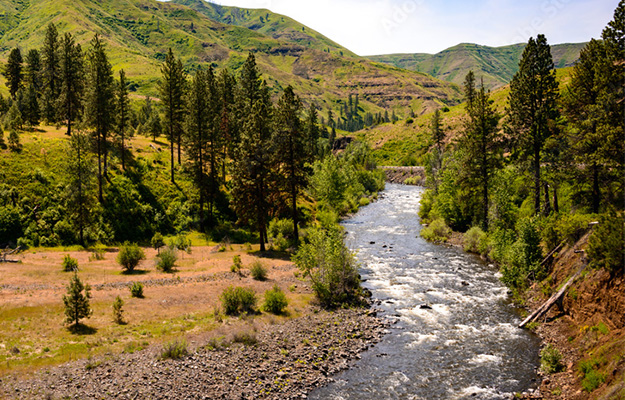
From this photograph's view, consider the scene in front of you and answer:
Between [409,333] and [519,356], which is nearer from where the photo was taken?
[519,356]

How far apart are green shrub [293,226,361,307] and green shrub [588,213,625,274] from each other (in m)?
15.8

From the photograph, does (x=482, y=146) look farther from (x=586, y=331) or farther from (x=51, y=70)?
Result: (x=51, y=70)

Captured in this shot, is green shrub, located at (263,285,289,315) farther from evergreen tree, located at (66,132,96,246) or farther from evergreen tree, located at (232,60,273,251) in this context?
evergreen tree, located at (66,132,96,246)

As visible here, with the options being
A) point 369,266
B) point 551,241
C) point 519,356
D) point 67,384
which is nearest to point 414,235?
point 369,266

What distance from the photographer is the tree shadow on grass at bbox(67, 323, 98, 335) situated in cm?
2088

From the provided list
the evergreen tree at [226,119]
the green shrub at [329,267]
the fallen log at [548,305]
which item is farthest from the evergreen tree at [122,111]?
the fallen log at [548,305]

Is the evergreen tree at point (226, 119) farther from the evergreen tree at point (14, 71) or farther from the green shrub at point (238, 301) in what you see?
the evergreen tree at point (14, 71)

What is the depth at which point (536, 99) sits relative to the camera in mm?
35469

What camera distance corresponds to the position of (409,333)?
2408 centimetres

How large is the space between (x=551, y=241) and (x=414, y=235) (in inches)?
953

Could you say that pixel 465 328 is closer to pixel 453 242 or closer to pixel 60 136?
pixel 453 242

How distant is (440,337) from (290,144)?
93.7ft

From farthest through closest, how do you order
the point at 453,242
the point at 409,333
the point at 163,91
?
the point at 163,91, the point at 453,242, the point at 409,333

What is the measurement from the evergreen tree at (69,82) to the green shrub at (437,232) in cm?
5799
